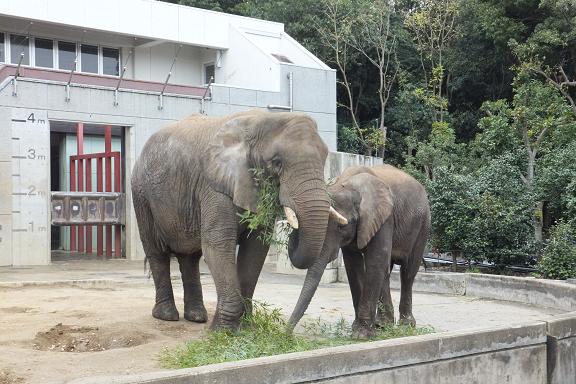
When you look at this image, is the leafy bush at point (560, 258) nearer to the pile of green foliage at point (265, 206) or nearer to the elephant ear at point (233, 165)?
the pile of green foliage at point (265, 206)

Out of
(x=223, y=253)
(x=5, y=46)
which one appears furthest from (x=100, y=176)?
(x=223, y=253)

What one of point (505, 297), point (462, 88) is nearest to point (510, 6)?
point (462, 88)

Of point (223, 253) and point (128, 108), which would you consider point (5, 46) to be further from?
point (223, 253)

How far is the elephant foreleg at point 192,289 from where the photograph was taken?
8.97 metres

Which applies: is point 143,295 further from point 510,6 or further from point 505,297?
point 510,6

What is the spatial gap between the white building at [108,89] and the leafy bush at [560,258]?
11675mm

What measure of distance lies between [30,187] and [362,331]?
45.0ft

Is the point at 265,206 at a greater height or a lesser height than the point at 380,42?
lesser

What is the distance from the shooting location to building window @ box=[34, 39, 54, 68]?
25.2 metres

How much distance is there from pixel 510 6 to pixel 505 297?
18.6 metres

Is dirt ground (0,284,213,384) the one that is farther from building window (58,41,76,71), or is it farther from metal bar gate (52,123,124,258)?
building window (58,41,76,71)

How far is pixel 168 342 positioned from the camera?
764 centimetres

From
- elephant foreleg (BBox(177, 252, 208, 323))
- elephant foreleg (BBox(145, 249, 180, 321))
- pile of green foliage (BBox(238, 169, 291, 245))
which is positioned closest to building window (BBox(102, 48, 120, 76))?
elephant foreleg (BBox(145, 249, 180, 321))

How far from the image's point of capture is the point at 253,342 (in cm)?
695
